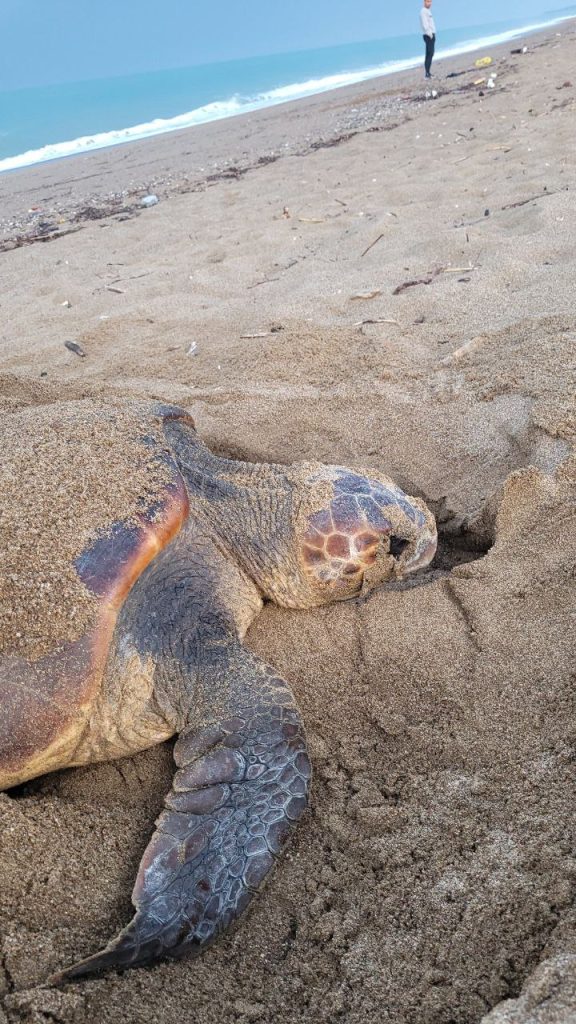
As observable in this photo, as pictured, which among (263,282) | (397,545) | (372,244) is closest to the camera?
(397,545)

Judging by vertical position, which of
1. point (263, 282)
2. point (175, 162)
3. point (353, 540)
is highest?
point (175, 162)

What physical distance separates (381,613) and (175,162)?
1080 centimetres

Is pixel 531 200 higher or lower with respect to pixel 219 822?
higher

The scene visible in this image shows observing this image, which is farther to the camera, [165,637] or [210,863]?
[165,637]

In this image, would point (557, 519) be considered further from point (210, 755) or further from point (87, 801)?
point (87, 801)

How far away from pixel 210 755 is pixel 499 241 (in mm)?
3683

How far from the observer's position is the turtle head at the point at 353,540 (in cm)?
203

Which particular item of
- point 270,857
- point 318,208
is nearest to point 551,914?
point 270,857

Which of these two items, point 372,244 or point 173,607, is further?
point 372,244

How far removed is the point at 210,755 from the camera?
1480 millimetres

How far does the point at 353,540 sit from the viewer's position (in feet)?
6.66

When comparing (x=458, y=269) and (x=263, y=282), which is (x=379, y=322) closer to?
(x=458, y=269)

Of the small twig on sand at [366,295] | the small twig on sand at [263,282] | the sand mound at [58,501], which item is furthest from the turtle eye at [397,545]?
the small twig on sand at [263,282]

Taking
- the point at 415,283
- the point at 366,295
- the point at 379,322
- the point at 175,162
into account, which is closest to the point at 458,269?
the point at 415,283
